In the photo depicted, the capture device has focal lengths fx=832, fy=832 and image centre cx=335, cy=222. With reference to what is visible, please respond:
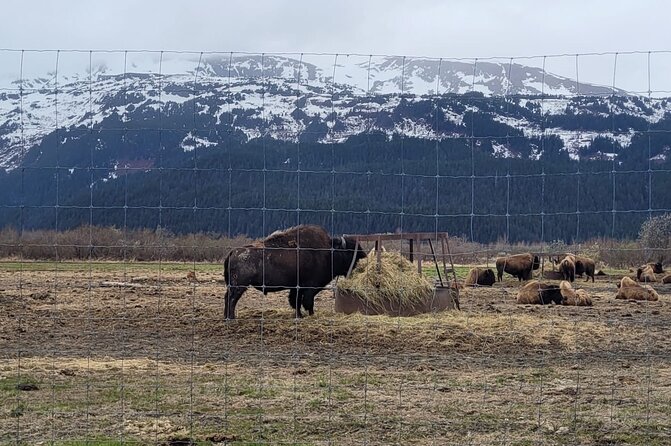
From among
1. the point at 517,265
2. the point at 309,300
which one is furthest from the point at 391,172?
the point at 517,265

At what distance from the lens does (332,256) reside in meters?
11.6

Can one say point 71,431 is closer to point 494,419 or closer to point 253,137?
point 494,419

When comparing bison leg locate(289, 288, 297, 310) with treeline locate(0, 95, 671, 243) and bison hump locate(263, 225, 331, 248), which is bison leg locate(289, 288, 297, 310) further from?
treeline locate(0, 95, 671, 243)

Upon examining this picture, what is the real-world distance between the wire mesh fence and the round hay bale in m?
0.16

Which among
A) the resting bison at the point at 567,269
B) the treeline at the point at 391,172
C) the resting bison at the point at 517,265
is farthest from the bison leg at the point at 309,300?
the resting bison at the point at 567,269

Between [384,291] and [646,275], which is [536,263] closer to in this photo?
[646,275]

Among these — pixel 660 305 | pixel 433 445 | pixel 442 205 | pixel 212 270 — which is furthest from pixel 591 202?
pixel 212 270

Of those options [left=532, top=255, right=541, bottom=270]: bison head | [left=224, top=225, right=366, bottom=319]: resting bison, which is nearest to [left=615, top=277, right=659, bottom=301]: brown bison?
[left=224, top=225, right=366, bottom=319]: resting bison

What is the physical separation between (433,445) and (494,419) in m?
0.98

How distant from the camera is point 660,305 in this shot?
1803cm

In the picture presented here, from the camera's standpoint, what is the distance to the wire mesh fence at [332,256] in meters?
7.26

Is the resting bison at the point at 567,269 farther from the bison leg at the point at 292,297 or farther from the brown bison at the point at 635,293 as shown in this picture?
the bison leg at the point at 292,297

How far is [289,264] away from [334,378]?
5.47 metres

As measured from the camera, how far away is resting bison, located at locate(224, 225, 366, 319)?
45.9ft
